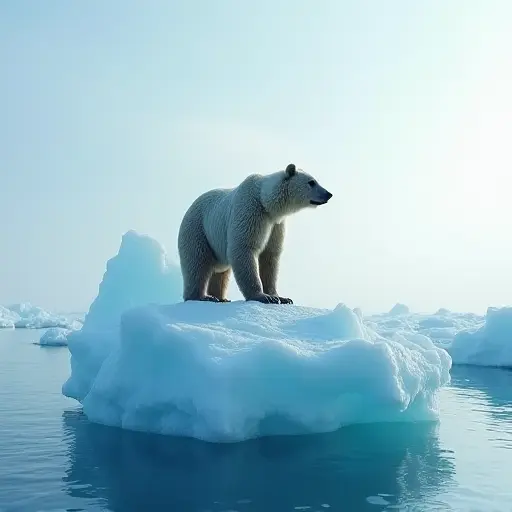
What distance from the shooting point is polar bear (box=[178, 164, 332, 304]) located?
21.2ft

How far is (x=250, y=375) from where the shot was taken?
4988 mm

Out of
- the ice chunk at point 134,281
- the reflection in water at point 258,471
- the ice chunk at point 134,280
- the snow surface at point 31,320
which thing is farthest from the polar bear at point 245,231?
the snow surface at point 31,320

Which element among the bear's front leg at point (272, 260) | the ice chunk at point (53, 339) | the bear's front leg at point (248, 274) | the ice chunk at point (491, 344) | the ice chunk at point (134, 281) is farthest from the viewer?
the ice chunk at point (53, 339)

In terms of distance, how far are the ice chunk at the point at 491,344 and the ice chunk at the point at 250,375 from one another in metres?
12.4

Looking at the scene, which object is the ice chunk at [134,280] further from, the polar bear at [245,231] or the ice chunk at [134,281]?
the polar bear at [245,231]

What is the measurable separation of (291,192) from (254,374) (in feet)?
7.80

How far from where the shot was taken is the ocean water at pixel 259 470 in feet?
11.7

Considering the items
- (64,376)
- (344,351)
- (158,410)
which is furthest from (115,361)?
(64,376)

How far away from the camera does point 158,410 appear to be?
5.58m

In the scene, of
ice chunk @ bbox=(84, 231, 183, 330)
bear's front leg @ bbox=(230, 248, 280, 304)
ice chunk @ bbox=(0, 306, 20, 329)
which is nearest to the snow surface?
ice chunk @ bbox=(0, 306, 20, 329)

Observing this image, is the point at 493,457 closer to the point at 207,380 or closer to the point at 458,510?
the point at 458,510

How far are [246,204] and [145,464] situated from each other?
10.3ft

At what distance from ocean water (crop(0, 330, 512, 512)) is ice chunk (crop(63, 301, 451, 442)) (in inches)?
7.4

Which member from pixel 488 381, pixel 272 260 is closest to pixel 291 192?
pixel 272 260
